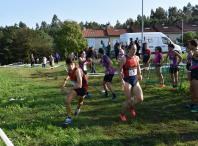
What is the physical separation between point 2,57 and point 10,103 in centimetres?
6007

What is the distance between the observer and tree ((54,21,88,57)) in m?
48.3

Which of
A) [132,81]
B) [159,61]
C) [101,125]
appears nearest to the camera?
[101,125]

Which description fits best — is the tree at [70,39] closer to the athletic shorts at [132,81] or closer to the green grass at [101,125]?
the green grass at [101,125]

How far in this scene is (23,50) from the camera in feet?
186

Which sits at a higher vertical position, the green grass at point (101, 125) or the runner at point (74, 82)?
the runner at point (74, 82)

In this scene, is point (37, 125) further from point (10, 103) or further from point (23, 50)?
point (23, 50)

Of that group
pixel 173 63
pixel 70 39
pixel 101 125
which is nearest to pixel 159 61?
pixel 173 63

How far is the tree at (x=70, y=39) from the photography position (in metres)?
48.3

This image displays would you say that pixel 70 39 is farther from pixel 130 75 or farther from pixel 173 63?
pixel 130 75

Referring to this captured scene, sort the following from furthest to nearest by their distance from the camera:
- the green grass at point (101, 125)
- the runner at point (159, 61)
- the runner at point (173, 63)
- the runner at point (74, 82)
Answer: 1. the runner at point (159, 61)
2. the runner at point (173, 63)
3. the runner at point (74, 82)
4. the green grass at point (101, 125)

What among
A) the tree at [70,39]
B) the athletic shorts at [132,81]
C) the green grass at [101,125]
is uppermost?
the tree at [70,39]

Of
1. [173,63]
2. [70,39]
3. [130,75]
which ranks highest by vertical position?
[70,39]

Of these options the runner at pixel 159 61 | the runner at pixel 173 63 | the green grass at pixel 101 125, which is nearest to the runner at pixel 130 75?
the green grass at pixel 101 125

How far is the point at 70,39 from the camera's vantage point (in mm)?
48000
